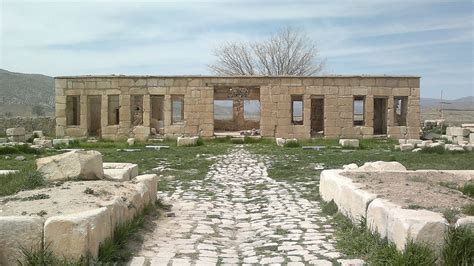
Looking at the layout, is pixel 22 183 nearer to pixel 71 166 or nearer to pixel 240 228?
pixel 71 166

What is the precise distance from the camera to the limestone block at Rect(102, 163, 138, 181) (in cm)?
844

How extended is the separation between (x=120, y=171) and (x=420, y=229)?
5390mm

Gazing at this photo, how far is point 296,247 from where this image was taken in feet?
19.9

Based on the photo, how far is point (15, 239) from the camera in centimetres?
481

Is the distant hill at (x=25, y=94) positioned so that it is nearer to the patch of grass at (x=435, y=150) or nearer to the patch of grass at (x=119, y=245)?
the patch of grass at (x=435, y=150)

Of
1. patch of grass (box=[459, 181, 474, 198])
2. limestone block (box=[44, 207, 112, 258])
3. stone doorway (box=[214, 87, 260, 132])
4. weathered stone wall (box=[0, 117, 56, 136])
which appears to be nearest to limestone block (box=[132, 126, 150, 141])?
stone doorway (box=[214, 87, 260, 132])

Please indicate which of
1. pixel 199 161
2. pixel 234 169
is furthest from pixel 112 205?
pixel 199 161

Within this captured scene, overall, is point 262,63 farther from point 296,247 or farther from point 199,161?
point 296,247

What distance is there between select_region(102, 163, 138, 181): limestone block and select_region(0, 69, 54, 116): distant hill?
5551cm

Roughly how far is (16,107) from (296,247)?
6561 cm

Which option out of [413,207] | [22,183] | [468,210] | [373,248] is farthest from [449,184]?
[22,183]

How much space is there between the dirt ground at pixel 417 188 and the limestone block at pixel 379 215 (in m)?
0.17

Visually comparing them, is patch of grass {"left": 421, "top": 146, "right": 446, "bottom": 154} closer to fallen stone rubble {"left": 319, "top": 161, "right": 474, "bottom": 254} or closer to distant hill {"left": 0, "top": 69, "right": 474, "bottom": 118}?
fallen stone rubble {"left": 319, "top": 161, "right": 474, "bottom": 254}

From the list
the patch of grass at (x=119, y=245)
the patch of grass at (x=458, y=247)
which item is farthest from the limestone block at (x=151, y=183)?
the patch of grass at (x=458, y=247)
